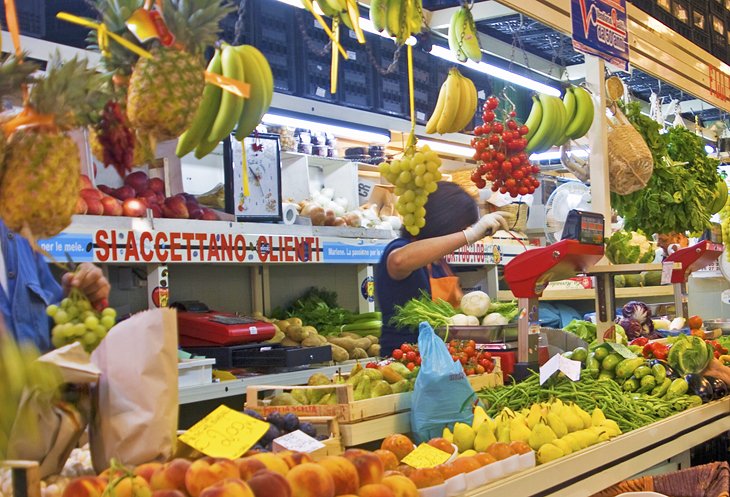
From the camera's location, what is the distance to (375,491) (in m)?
1.66

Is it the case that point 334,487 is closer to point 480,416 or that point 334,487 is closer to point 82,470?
point 82,470

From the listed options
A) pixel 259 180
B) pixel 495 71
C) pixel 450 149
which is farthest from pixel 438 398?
pixel 450 149

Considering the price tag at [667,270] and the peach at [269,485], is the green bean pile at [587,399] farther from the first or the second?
the peach at [269,485]

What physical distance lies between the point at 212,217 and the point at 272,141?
2.01 ft

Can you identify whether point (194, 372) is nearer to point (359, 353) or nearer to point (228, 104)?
point (359, 353)

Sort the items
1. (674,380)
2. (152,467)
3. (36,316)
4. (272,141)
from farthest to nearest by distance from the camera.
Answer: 1. (272,141)
2. (674,380)
3. (36,316)
4. (152,467)

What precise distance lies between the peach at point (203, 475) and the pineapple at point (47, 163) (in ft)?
1.56

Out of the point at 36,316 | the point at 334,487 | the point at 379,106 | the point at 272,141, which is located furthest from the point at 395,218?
the point at 334,487

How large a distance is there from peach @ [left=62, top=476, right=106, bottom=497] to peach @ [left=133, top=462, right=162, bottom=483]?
93 mm

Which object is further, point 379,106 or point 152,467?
point 379,106

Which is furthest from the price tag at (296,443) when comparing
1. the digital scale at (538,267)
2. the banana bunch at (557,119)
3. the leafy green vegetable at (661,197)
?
the leafy green vegetable at (661,197)

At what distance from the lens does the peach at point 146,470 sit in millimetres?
1504

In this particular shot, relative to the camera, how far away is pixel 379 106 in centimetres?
640

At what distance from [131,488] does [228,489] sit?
16 centimetres
